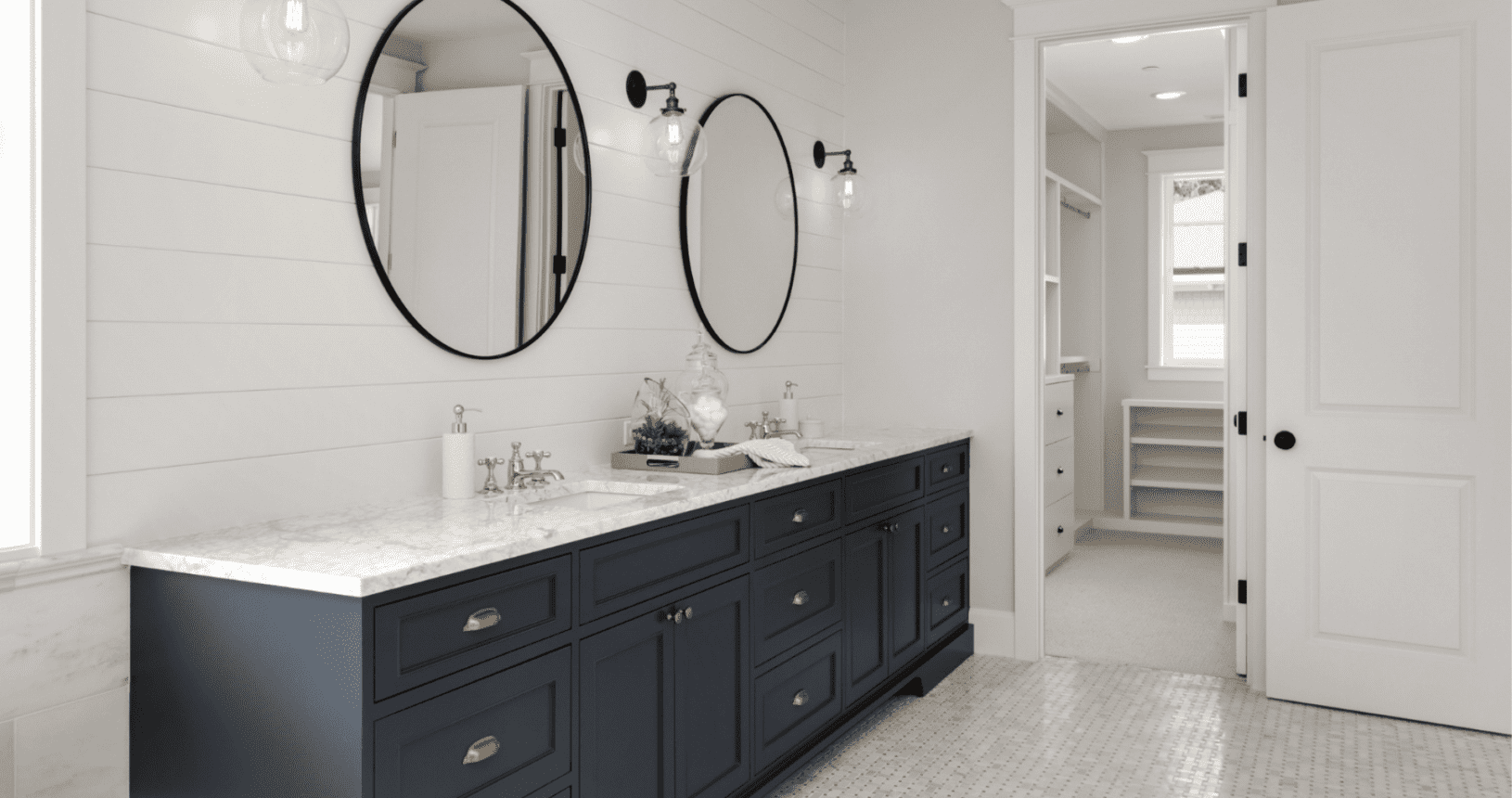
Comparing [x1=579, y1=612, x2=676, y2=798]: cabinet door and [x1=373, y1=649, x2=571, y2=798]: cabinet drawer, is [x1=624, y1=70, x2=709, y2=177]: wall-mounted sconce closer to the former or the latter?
[x1=579, y1=612, x2=676, y2=798]: cabinet door

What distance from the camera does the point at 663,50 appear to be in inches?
117

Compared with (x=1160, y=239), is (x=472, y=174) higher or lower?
lower

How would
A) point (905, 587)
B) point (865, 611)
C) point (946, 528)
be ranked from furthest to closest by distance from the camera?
point (946, 528) → point (905, 587) → point (865, 611)

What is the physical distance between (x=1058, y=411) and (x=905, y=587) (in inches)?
89.2

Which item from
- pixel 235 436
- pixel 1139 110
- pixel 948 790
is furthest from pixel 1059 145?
pixel 235 436

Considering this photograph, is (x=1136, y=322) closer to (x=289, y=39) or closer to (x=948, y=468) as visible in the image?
(x=948, y=468)

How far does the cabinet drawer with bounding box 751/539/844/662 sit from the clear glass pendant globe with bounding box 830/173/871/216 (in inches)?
53.5

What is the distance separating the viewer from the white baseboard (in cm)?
383

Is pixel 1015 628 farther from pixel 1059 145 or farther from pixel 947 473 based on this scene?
pixel 1059 145

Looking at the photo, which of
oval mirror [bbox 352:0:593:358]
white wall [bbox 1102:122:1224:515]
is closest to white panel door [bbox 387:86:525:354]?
oval mirror [bbox 352:0:593:358]

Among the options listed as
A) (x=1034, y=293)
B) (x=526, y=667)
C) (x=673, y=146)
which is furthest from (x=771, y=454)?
(x=1034, y=293)

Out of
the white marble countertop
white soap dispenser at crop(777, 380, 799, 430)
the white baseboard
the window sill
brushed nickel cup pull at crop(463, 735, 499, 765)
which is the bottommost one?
the white baseboard

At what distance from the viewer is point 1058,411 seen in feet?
17.1

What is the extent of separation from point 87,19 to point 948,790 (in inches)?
97.8
